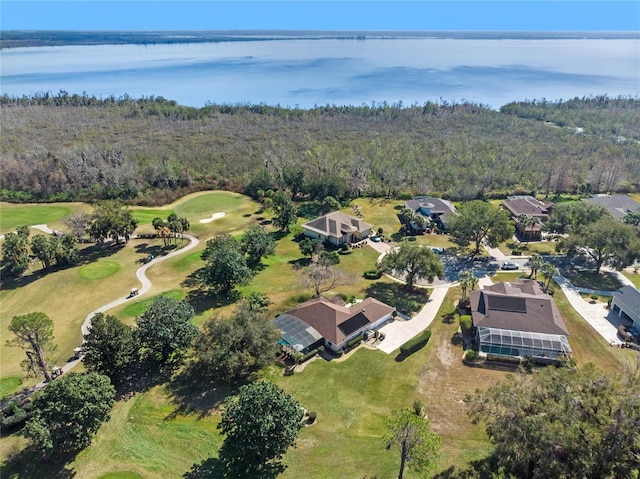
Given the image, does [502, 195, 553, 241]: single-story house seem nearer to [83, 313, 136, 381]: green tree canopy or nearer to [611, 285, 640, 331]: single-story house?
[611, 285, 640, 331]: single-story house

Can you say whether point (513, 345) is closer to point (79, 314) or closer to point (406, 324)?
point (406, 324)

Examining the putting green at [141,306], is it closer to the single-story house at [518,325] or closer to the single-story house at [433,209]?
the single-story house at [518,325]

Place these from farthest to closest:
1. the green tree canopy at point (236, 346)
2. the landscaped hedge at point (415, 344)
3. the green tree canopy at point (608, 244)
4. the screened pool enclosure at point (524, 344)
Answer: the green tree canopy at point (608, 244) < the landscaped hedge at point (415, 344) < the screened pool enclosure at point (524, 344) < the green tree canopy at point (236, 346)

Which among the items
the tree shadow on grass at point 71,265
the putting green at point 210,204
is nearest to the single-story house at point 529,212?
the putting green at point 210,204

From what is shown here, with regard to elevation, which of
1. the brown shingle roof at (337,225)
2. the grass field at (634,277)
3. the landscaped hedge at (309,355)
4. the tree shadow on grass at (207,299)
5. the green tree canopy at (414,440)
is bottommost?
the tree shadow on grass at (207,299)

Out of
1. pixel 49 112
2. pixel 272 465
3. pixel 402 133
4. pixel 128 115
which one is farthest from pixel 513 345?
pixel 49 112

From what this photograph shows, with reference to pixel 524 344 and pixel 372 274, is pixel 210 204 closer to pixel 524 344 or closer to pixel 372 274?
pixel 372 274

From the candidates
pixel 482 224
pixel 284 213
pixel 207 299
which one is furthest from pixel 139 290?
pixel 482 224
